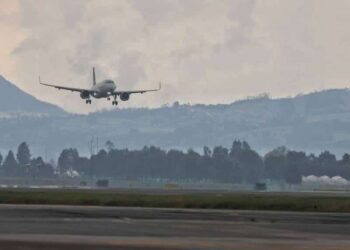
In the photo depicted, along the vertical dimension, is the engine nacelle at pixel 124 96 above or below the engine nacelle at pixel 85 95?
below

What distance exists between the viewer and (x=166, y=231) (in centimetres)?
4931

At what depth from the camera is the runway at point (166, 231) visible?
41250mm

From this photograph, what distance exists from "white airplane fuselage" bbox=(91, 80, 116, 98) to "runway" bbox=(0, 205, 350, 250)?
86.0 metres

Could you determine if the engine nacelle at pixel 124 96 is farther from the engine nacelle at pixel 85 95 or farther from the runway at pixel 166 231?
the runway at pixel 166 231

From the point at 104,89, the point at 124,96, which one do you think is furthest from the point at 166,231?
the point at 104,89

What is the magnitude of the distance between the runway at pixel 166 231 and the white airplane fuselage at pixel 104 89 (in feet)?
282

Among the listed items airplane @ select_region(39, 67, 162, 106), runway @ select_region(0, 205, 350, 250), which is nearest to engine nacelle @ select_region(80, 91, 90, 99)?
Answer: airplane @ select_region(39, 67, 162, 106)

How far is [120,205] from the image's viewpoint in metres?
87.7

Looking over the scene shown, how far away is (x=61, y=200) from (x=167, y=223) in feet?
121

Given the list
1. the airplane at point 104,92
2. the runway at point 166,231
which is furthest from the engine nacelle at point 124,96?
the runway at point 166,231

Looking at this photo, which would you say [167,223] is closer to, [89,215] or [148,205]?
[89,215]

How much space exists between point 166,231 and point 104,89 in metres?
109

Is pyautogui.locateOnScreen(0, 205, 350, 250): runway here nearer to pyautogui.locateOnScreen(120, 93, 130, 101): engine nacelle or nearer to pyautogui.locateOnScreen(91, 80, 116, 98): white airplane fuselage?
pyautogui.locateOnScreen(120, 93, 130, 101): engine nacelle

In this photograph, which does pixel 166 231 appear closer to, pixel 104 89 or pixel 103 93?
pixel 103 93
